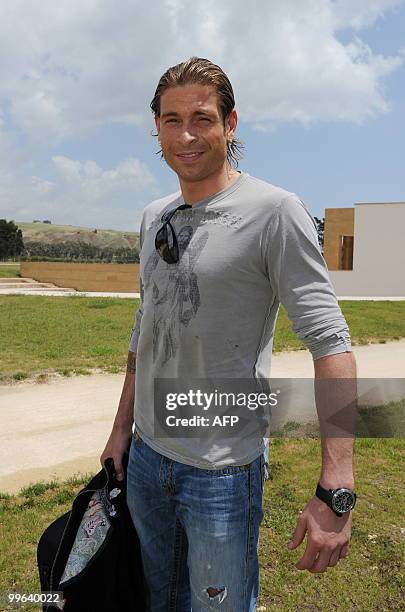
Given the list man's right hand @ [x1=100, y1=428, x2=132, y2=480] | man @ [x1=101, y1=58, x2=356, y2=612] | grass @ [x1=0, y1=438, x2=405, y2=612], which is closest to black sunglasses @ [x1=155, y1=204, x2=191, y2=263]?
man @ [x1=101, y1=58, x2=356, y2=612]

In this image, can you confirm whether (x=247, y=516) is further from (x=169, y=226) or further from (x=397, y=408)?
(x=397, y=408)

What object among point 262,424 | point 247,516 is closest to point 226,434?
point 262,424

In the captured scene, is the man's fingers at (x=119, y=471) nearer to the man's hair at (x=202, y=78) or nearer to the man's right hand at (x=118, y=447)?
the man's right hand at (x=118, y=447)

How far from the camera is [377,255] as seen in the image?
1225 inches

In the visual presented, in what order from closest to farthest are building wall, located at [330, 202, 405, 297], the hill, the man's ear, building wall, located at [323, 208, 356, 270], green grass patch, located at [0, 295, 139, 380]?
the man's ear < green grass patch, located at [0, 295, 139, 380] < building wall, located at [330, 202, 405, 297] < building wall, located at [323, 208, 356, 270] < the hill

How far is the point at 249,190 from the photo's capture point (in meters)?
1.65

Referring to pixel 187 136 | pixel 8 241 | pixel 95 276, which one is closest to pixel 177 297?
pixel 187 136

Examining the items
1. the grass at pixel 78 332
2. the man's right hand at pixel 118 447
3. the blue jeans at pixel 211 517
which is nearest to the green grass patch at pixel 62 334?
the grass at pixel 78 332

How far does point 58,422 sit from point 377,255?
27994 mm

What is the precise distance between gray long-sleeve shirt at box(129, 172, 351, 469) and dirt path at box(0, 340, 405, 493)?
312cm

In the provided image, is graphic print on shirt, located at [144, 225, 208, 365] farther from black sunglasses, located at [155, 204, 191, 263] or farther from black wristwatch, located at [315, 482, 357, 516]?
black wristwatch, located at [315, 482, 357, 516]

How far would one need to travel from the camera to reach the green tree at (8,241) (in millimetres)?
61294

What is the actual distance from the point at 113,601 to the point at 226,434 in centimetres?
70

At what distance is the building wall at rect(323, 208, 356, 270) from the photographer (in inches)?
1273
